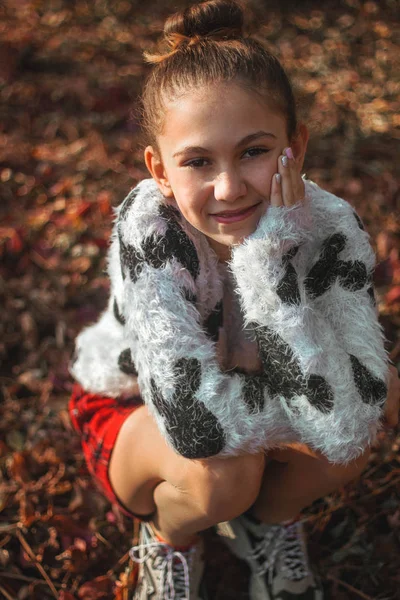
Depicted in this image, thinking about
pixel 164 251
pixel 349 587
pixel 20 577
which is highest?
pixel 164 251

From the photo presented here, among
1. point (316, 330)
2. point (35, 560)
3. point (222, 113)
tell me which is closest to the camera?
point (222, 113)

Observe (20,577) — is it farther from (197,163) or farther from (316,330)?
(197,163)

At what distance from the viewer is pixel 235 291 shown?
1.43 m

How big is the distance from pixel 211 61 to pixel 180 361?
2.03 ft

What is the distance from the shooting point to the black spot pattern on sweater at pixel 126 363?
162 centimetres

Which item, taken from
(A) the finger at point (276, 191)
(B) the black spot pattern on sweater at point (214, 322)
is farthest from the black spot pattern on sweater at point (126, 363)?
(A) the finger at point (276, 191)

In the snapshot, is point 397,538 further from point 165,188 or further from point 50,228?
point 50,228

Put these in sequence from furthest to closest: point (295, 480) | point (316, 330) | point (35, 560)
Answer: point (35, 560)
point (295, 480)
point (316, 330)

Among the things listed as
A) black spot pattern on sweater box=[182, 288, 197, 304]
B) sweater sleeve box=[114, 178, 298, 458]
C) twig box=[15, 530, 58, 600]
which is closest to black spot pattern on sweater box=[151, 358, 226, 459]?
sweater sleeve box=[114, 178, 298, 458]

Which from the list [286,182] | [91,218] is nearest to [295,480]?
[286,182]

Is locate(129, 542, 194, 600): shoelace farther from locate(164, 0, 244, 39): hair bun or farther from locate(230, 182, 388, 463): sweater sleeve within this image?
locate(164, 0, 244, 39): hair bun

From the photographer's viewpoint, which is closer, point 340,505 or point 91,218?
point 340,505

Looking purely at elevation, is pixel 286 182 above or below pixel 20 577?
above

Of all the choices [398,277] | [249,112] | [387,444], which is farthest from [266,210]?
[398,277]
